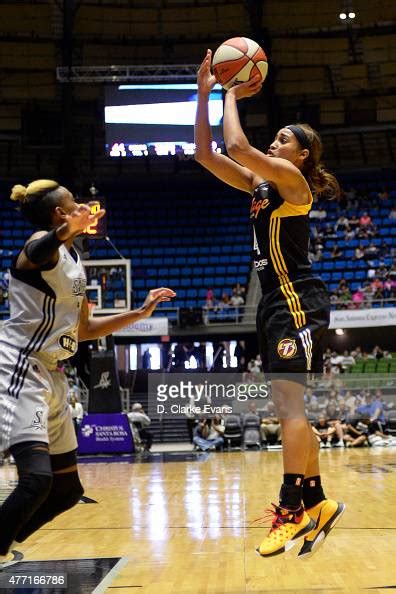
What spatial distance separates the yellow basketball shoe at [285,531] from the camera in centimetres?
385

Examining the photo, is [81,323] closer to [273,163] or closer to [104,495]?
[273,163]

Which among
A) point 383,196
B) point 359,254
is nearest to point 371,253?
point 359,254

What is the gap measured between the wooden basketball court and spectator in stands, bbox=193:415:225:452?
16.7 ft

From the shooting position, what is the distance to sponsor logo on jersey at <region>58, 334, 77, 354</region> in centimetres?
368

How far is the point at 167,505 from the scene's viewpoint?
8.18 m

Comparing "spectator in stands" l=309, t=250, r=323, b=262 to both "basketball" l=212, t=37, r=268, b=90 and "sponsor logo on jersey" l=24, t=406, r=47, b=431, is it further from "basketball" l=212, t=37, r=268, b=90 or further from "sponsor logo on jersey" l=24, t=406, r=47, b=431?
"sponsor logo on jersey" l=24, t=406, r=47, b=431

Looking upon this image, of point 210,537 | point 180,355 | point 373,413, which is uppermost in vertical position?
point 180,355

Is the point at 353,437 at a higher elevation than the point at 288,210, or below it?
below

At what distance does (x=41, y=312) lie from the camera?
11.8 ft

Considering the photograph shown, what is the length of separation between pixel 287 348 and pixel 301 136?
1143 millimetres

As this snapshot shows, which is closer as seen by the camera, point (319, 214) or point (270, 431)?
point (270, 431)

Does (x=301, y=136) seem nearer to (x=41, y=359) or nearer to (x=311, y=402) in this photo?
(x=41, y=359)

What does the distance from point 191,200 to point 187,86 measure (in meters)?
6.33

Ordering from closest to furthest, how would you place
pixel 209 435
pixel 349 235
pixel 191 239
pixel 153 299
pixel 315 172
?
1. pixel 153 299
2. pixel 315 172
3. pixel 209 435
4. pixel 349 235
5. pixel 191 239
